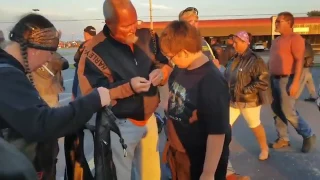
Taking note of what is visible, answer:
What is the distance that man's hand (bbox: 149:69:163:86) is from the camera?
9.52 feet

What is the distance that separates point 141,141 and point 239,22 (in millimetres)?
42332

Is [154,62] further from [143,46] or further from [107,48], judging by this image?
[107,48]

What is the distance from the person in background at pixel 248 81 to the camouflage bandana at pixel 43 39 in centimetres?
306

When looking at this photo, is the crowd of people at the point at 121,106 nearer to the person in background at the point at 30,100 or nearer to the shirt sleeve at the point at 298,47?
the person in background at the point at 30,100

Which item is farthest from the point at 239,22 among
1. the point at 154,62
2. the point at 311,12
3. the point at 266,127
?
the point at 154,62

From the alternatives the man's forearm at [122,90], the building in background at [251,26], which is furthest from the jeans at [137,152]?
the building in background at [251,26]

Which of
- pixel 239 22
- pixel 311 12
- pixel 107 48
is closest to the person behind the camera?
pixel 107 48

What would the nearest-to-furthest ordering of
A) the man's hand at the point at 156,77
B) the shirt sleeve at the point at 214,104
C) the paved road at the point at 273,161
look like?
the shirt sleeve at the point at 214,104 < the man's hand at the point at 156,77 < the paved road at the point at 273,161

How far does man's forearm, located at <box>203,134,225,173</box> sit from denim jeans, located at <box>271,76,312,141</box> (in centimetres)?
315

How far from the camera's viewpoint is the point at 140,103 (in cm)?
303

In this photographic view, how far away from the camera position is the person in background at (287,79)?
518cm

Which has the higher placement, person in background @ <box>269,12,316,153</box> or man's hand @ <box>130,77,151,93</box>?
man's hand @ <box>130,77,151,93</box>

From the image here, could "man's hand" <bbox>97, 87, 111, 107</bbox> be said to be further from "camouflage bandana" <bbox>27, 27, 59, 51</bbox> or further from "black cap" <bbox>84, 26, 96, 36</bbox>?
"black cap" <bbox>84, 26, 96, 36</bbox>

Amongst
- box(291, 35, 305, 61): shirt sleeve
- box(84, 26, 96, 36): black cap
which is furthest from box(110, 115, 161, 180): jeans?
box(84, 26, 96, 36): black cap
